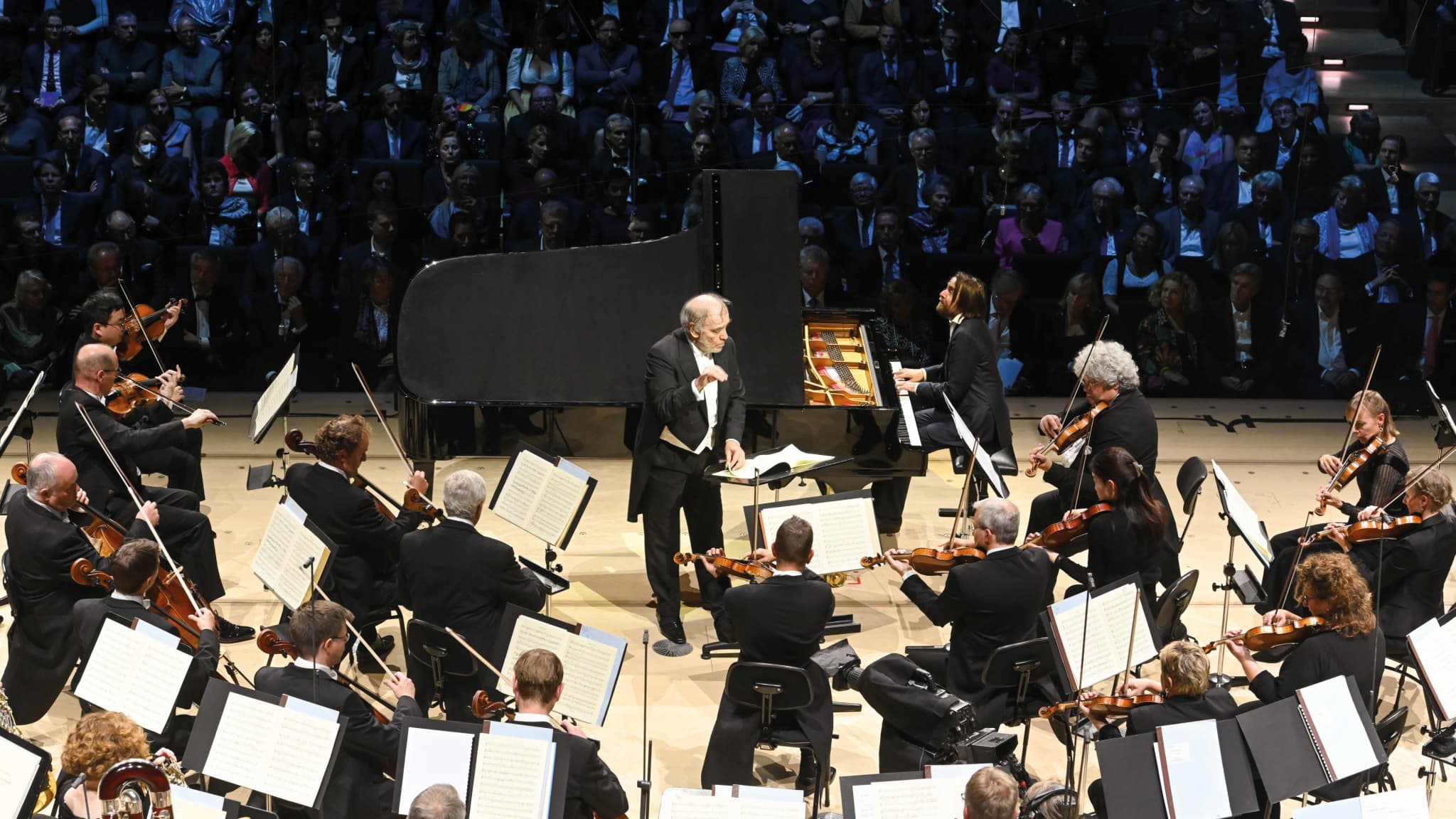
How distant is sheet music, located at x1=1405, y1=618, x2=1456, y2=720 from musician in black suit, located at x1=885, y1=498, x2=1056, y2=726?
4.02ft

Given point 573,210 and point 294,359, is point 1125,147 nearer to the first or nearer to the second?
point 573,210

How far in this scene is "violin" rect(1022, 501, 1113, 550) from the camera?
604 centimetres

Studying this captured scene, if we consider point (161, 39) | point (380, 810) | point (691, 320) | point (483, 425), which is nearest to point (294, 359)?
point (483, 425)

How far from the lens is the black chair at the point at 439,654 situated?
541 centimetres

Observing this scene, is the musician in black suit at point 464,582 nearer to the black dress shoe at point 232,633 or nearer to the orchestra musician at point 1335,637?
the black dress shoe at point 232,633

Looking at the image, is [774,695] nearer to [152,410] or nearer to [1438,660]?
[1438,660]

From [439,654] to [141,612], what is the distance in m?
1.02

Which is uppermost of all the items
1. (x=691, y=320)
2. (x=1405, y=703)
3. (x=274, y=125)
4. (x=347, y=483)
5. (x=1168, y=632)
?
(x=274, y=125)

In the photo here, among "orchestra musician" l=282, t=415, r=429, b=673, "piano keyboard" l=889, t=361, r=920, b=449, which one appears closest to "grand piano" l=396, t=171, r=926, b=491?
"piano keyboard" l=889, t=361, r=920, b=449

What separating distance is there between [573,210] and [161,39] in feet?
11.0

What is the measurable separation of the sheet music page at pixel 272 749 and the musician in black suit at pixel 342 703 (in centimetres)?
23

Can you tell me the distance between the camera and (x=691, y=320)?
6680 millimetres

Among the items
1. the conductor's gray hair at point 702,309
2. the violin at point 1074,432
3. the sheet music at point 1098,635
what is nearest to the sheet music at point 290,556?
the conductor's gray hair at point 702,309

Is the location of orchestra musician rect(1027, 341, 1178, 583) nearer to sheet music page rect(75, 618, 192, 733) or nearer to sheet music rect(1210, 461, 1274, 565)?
sheet music rect(1210, 461, 1274, 565)
